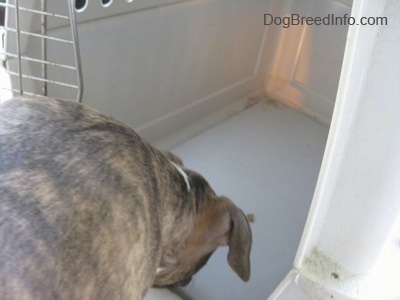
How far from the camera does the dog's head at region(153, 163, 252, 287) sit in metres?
0.96

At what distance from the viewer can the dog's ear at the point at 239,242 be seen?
3.13ft

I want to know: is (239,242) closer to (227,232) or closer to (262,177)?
(227,232)

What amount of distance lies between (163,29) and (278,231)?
0.67 m

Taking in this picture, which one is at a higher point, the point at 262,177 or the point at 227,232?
the point at 227,232

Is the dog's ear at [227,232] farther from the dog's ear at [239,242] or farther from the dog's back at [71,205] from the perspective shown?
the dog's back at [71,205]

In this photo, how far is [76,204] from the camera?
67cm

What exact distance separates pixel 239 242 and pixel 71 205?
1.33ft

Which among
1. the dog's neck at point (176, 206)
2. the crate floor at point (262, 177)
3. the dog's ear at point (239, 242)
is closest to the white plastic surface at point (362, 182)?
the dog's ear at point (239, 242)

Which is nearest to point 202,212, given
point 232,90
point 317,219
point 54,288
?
point 317,219

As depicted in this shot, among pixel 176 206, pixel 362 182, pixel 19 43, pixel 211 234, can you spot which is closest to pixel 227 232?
pixel 211 234

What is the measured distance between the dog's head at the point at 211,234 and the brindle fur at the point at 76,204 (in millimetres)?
85

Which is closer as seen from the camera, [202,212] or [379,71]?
[379,71]

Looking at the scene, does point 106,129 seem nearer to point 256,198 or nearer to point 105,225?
point 105,225

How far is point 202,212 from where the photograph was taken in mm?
977
